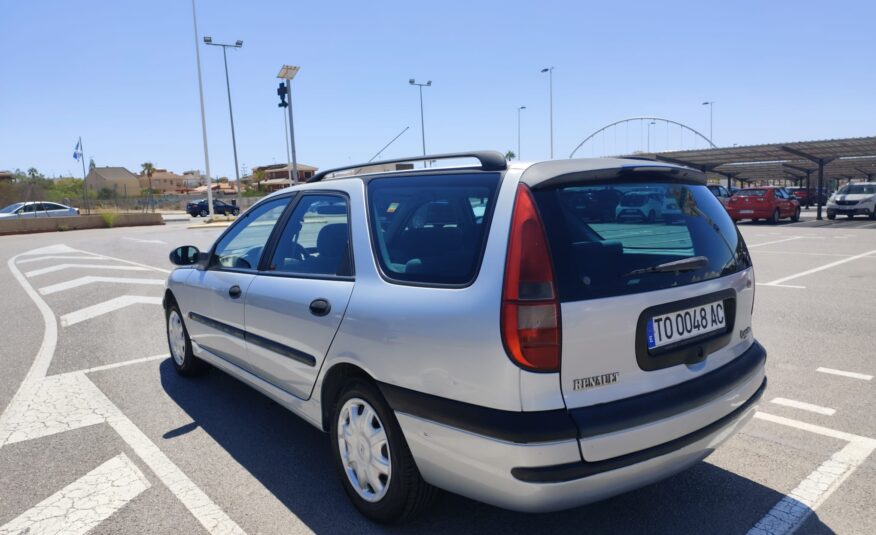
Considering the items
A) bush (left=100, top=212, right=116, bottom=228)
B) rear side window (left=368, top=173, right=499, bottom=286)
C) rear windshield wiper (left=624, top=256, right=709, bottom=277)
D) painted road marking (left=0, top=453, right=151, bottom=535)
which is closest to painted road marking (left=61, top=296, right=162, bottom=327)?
painted road marking (left=0, top=453, right=151, bottom=535)

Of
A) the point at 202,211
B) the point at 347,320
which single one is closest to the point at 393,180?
the point at 347,320

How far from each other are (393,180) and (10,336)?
6226mm

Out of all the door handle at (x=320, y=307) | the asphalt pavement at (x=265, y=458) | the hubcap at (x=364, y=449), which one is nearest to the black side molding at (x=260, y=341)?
the door handle at (x=320, y=307)

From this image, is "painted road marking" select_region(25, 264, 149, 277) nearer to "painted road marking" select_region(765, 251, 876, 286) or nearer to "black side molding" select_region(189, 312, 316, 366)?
"black side molding" select_region(189, 312, 316, 366)

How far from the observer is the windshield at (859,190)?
87.2 feet

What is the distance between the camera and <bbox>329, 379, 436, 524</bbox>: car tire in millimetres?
2596

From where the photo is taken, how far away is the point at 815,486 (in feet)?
9.93

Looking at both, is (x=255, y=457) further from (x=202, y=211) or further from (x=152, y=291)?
(x=202, y=211)

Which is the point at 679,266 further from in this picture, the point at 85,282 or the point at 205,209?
the point at 205,209

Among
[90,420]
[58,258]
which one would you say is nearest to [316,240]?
[90,420]

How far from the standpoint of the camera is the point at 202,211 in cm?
5300

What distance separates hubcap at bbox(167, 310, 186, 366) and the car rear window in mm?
3703

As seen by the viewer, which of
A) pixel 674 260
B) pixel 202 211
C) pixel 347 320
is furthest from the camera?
pixel 202 211

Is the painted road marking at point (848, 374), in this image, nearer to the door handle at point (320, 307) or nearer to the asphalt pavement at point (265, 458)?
the asphalt pavement at point (265, 458)
